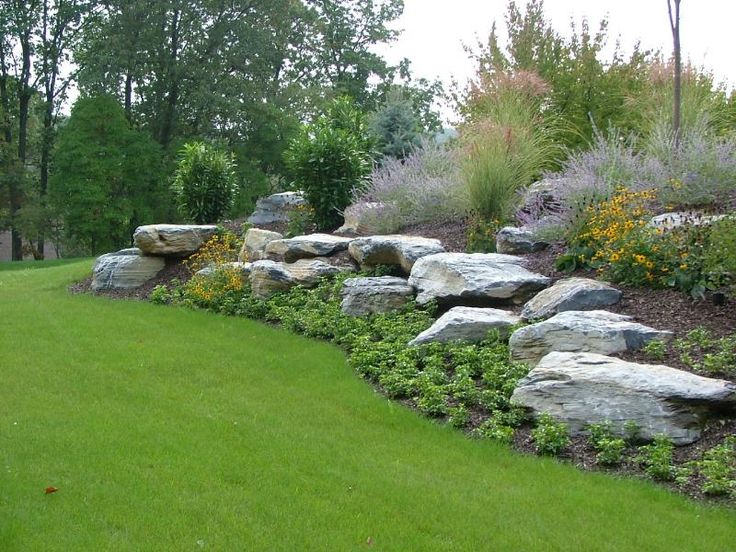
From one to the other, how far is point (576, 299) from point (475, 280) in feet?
3.71

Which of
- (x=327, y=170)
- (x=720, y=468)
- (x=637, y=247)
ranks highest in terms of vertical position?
(x=327, y=170)

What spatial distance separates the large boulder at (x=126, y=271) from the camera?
455 inches

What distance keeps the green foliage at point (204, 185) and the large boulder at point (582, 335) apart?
8207 mm

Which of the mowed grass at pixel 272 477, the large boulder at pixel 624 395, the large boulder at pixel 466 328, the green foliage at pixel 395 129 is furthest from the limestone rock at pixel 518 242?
the green foliage at pixel 395 129

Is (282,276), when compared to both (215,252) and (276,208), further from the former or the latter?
(276,208)

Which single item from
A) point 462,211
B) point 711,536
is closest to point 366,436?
point 711,536

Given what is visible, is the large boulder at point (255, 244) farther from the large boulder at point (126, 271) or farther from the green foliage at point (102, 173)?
the green foliage at point (102, 173)

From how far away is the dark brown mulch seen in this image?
9641 millimetres

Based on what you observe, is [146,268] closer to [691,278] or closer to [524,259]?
[524,259]

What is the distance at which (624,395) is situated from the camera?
4961 millimetres

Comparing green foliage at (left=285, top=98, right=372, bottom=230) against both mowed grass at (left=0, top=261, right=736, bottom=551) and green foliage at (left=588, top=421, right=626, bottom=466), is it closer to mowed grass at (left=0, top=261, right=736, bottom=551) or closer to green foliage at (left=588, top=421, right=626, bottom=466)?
mowed grass at (left=0, top=261, right=736, bottom=551)

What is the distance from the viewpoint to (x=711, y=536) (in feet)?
12.5

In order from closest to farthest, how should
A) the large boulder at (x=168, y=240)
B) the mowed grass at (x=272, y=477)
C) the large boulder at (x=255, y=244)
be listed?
the mowed grass at (x=272, y=477) < the large boulder at (x=255, y=244) < the large boulder at (x=168, y=240)

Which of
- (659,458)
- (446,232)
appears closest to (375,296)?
(446,232)
